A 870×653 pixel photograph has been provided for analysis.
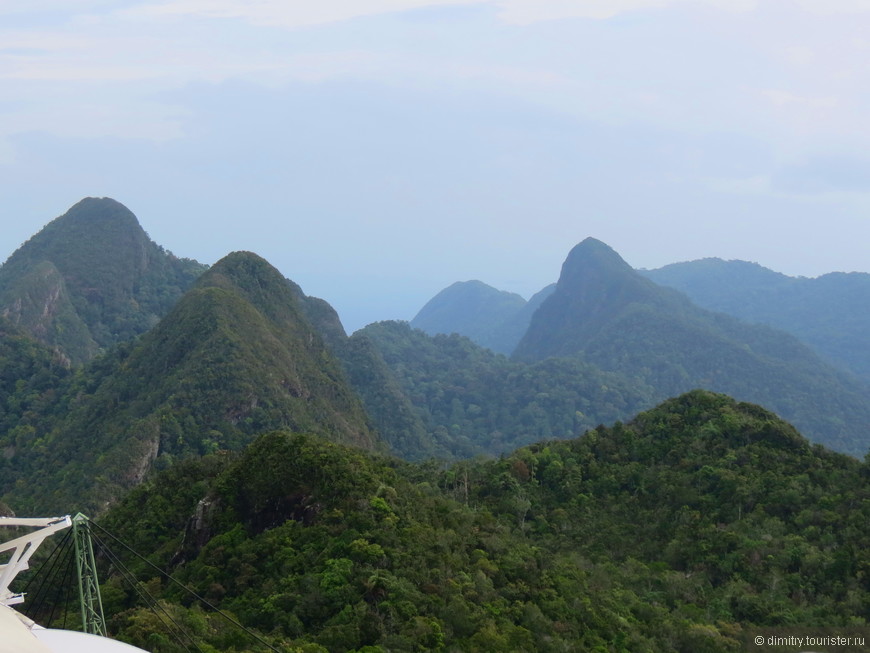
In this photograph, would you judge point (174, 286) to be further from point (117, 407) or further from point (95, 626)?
point (95, 626)

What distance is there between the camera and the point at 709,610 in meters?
26.7

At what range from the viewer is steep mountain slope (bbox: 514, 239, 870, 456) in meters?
115

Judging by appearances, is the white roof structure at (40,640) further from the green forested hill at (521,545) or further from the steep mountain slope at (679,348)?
the steep mountain slope at (679,348)

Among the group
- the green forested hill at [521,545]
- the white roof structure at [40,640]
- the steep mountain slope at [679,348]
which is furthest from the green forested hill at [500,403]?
the white roof structure at [40,640]

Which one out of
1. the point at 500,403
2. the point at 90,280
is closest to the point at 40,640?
the point at 90,280

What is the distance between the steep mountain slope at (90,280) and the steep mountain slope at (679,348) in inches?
2879

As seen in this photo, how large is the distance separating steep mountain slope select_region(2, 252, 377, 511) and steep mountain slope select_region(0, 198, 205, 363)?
2706 centimetres

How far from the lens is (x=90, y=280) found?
10319 centimetres

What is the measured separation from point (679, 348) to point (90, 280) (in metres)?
91.1

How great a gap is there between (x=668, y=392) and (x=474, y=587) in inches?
4177

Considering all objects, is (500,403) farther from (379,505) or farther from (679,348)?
(379,505)

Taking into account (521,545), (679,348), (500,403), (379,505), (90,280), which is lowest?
(500,403)

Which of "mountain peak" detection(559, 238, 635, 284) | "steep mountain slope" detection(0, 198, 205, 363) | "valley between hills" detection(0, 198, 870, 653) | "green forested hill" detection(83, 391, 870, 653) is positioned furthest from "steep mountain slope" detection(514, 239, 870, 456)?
"green forested hill" detection(83, 391, 870, 653)

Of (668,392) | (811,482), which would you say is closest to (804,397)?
(668,392)
